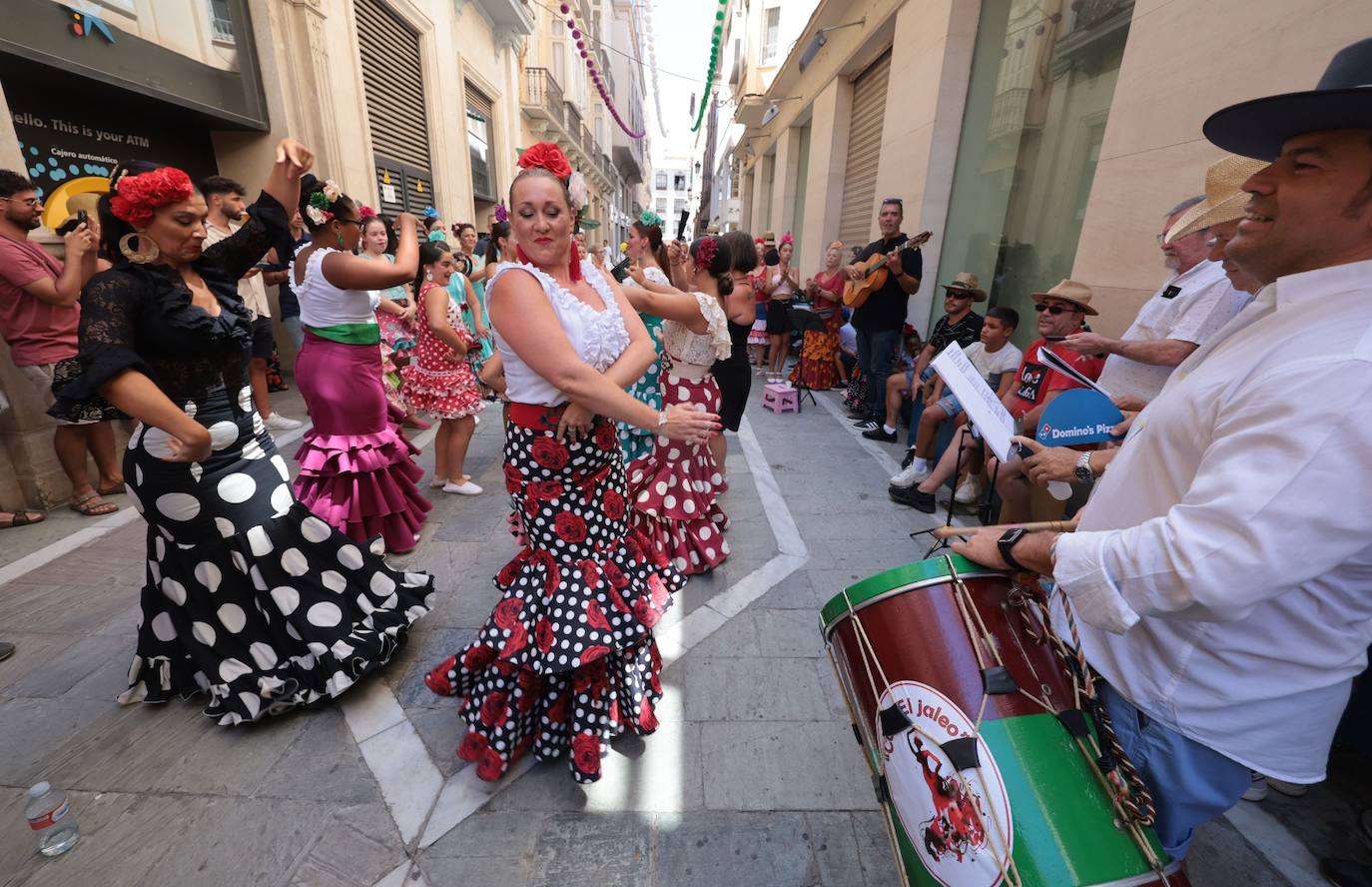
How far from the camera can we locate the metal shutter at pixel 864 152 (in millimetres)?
8906

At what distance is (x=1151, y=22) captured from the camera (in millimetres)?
3480

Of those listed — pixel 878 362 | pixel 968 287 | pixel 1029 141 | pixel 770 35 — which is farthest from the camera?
pixel 770 35

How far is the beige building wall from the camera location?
8.55 ft

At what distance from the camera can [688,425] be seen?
5.66ft

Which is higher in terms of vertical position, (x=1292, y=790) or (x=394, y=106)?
(x=394, y=106)

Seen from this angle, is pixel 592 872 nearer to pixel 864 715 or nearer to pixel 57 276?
pixel 864 715

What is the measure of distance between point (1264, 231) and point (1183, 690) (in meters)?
0.94

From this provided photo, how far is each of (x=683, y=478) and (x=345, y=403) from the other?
6.79 feet

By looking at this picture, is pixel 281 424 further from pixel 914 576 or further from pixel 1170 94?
pixel 1170 94

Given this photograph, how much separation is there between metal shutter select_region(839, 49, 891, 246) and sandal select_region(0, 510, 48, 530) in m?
9.63

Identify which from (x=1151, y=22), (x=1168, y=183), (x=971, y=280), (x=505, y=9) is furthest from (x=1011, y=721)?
(x=505, y=9)

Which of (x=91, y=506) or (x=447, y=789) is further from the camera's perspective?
(x=91, y=506)

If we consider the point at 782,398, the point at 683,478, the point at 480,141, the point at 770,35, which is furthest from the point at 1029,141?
the point at 770,35

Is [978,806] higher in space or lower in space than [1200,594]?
lower
